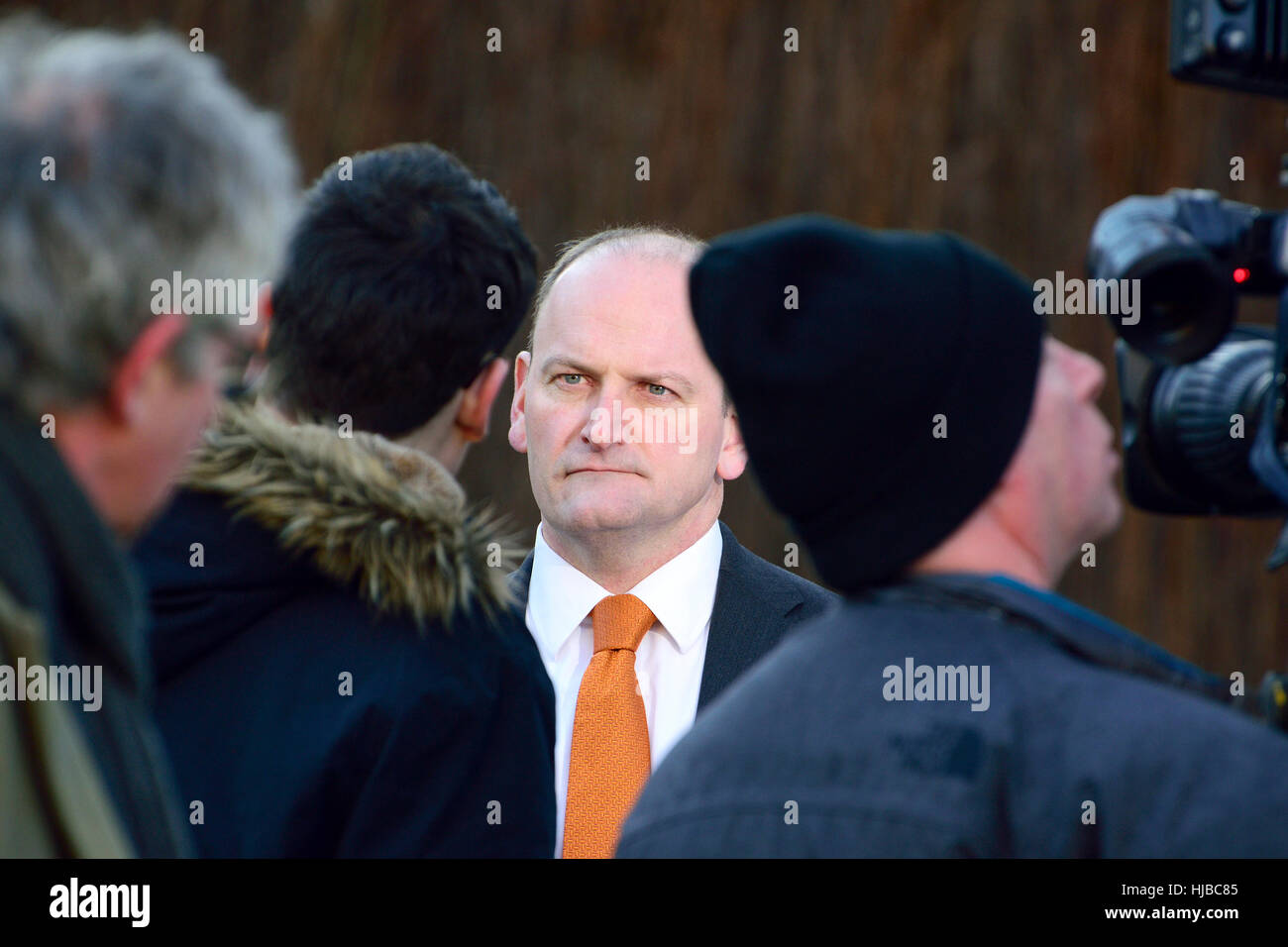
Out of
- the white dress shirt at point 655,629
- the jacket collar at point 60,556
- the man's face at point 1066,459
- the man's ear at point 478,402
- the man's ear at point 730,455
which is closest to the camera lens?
the jacket collar at point 60,556

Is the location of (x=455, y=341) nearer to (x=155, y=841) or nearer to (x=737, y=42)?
(x=155, y=841)

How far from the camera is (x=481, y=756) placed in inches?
70.0

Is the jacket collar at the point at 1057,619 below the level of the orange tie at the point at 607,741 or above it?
above

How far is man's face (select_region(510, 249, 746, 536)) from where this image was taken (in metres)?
2.56

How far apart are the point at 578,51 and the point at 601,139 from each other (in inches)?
10.0

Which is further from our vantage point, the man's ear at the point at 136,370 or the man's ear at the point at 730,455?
the man's ear at the point at 730,455

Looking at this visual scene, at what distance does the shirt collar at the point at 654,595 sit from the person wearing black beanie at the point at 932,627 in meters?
1.06

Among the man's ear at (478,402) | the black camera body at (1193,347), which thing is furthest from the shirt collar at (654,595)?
the black camera body at (1193,347)

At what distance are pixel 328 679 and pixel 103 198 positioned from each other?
73 cm

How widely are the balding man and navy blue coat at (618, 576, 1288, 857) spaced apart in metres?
1.05

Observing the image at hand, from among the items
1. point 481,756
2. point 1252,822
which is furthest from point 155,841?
point 1252,822

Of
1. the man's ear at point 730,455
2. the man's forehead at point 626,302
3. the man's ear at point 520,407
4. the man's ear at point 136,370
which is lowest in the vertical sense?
the man's ear at point 136,370

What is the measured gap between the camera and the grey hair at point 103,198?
1.15 metres

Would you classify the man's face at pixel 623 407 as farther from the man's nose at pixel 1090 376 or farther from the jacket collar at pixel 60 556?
the jacket collar at pixel 60 556
